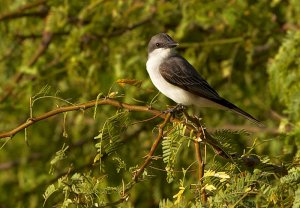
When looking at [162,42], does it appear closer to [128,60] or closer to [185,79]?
[185,79]

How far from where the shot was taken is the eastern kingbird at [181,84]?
5.71 metres

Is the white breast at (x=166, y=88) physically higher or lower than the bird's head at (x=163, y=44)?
lower

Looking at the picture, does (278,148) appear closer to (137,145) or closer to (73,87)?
(137,145)

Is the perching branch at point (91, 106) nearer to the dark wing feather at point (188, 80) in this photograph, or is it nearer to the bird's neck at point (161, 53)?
the dark wing feather at point (188, 80)

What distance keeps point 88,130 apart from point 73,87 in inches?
22.4

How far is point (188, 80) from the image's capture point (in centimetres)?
589

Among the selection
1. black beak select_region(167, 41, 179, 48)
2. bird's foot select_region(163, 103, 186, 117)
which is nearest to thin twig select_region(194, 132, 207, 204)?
bird's foot select_region(163, 103, 186, 117)

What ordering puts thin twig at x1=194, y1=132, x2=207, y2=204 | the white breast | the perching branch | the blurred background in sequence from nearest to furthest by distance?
thin twig at x1=194, y1=132, x2=207, y2=204 → the perching branch → the white breast → the blurred background

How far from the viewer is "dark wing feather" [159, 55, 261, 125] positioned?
572cm

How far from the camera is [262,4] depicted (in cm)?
712

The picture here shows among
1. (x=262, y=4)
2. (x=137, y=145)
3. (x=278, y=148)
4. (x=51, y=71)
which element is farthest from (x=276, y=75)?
(x=51, y=71)

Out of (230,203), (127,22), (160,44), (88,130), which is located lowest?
(230,203)

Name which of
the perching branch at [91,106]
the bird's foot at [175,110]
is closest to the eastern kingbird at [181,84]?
the bird's foot at [175,110]

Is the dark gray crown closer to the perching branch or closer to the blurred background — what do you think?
the blurred background
